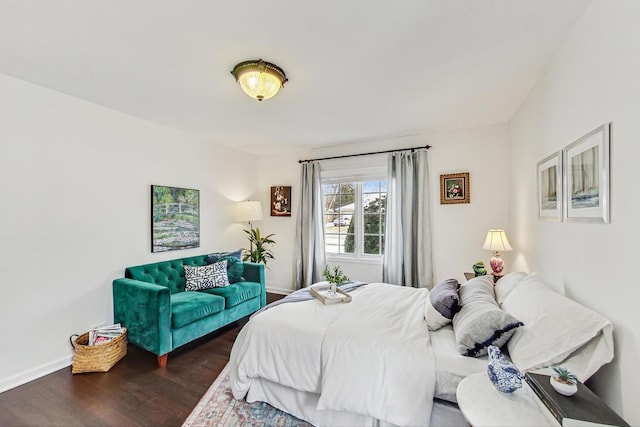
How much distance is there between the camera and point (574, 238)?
1.73 m

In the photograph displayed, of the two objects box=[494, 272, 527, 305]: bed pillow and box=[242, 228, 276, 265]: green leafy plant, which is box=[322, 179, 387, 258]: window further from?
box=[494, 272, 527, 305]: bed pillow

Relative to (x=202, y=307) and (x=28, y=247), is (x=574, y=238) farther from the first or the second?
(x=28, y=247)

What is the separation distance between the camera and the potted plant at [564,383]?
3.57 ft

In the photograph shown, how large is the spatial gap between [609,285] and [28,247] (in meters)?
4.08

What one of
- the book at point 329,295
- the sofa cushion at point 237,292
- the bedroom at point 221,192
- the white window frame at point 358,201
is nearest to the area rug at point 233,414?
the book at point 329,295

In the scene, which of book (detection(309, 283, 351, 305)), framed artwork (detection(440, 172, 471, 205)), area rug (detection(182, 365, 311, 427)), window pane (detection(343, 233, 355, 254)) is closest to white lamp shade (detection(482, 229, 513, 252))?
framed artwork (detection(440, 172, 471, 205))

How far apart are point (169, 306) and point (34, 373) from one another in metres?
1.19

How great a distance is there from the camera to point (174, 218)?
3629 millimetres

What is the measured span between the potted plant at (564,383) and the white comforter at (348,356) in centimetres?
54

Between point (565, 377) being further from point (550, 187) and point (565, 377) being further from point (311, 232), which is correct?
point (311, 232)

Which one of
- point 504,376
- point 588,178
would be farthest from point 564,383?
point 588,178

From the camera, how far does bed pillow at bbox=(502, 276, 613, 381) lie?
4.12 feet

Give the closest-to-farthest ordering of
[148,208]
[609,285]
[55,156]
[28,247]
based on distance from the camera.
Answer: [609,285] < [28,247] < [55,156] < [148,208]

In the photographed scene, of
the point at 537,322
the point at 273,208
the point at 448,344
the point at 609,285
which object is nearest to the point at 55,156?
the point at 273,208
